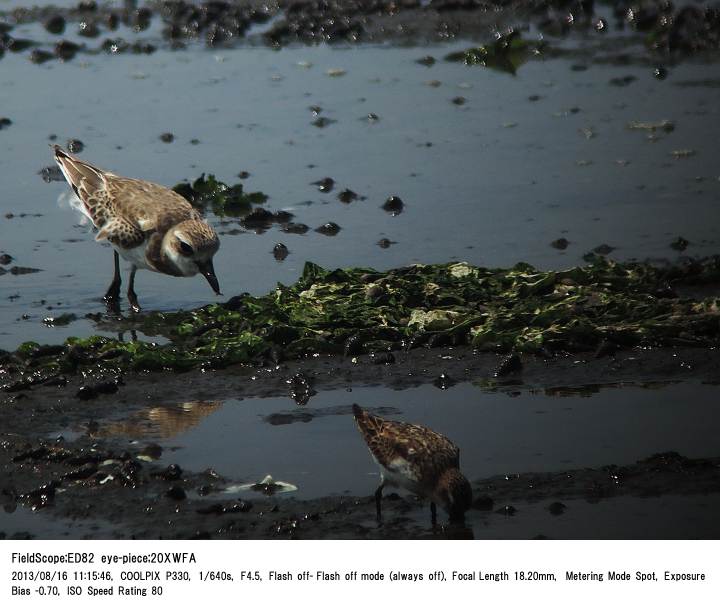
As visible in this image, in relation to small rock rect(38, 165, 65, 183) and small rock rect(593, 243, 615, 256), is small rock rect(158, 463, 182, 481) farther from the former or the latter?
small rock rect(38, 165, 65, 183)

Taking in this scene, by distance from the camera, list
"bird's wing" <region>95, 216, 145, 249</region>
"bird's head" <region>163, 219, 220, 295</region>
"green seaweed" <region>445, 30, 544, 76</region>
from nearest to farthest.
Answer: "bird's head" <region>163, 219, 220, 295</region> < "bird's wing" <region>95, 216, 145, 249</region> < "green seaweed" <region>445, 30, 544, 76</region>

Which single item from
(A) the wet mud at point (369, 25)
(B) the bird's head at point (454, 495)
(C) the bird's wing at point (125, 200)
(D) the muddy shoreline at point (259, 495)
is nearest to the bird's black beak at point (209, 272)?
(C) the bird's wing at point (125, 200)

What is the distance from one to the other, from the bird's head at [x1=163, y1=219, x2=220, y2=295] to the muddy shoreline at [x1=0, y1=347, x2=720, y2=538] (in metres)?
2.04

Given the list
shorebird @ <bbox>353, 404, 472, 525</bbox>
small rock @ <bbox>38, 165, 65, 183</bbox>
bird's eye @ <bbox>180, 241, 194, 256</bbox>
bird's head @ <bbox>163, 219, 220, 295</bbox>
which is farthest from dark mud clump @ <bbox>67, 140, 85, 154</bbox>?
shorebird @ <bbox>353, 404, 472, 525</bbox>

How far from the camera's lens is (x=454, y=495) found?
27.3ft

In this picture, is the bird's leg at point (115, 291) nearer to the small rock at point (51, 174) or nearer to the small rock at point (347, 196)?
the small rock at point (347, 196)

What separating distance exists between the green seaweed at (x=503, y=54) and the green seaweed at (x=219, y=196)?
22.8 feet

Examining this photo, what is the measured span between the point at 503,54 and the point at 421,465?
1475 cm

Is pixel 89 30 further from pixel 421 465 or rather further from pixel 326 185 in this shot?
pixel 421 465

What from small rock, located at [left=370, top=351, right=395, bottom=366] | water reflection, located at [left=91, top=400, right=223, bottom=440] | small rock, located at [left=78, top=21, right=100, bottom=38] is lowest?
water reflection, located at [left=91, top=400, right=223, bottom=440]

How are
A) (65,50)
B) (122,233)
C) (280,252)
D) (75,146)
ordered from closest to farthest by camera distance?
(122,233) → (280,252) → (75,146) → (65,50)

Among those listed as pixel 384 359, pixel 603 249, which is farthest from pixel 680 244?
pixel 384 359

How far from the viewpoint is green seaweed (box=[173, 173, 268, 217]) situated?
1593 cm

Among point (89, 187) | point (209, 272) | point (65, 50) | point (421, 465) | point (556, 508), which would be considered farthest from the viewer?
point (65, 50)
